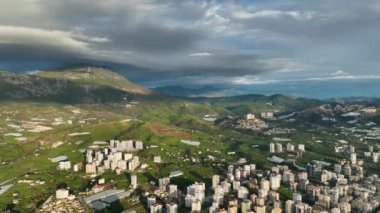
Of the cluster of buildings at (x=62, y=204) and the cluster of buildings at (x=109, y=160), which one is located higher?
the cluster of buildings at (x=109, y=160)

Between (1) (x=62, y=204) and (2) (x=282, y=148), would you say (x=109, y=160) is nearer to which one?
A: (1) (x=62, y=204)

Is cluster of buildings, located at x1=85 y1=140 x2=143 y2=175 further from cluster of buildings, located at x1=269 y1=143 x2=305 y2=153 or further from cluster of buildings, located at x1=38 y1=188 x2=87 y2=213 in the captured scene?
cluster of buildings, located at x1=269 y1=143 x2=305 y2=153

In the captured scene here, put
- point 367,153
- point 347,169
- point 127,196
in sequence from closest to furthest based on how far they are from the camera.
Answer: point 127,196 < point 347,169 < point 367,153

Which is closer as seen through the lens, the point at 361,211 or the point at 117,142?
the point at 361,211

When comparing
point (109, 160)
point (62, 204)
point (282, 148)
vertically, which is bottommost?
point (62, 204)

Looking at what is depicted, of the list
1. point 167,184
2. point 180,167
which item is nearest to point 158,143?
point 180,167

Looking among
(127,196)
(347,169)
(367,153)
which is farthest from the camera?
(367,153)

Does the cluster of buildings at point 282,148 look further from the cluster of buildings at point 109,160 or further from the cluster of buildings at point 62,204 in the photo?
the cluster of buildings at point 62,204

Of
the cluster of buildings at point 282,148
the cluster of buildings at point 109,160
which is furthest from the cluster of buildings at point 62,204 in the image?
the cluster of buildings at point 282,148

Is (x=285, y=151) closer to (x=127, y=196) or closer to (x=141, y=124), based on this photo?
(x=141, y=124)

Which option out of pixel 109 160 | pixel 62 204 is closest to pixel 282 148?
pixel 109 160

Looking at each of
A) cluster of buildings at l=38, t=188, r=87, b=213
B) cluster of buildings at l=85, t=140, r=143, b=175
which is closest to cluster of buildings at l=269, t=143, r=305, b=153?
cluster of buildings at l=85, t=140, r=143, b=175
